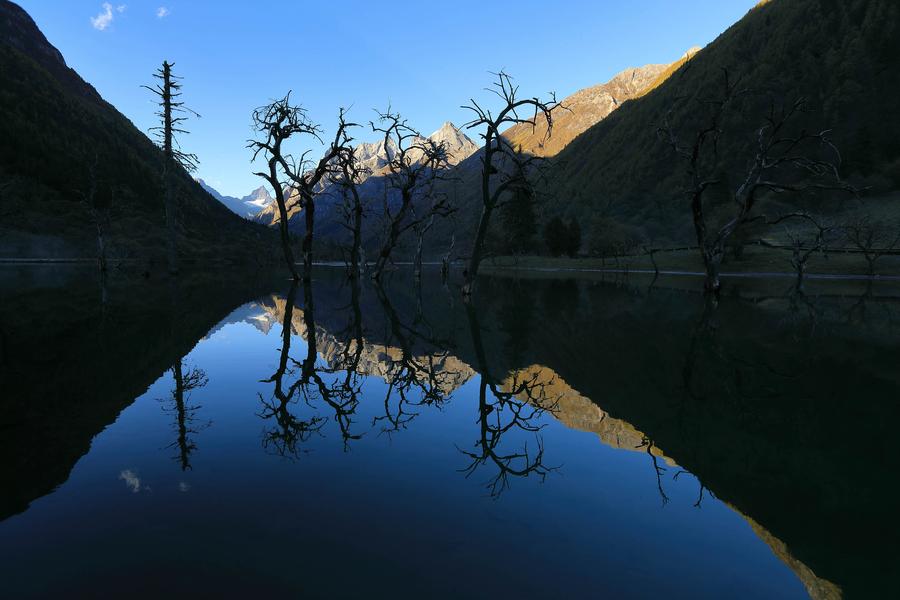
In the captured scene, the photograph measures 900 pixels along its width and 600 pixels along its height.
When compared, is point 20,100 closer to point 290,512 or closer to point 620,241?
point 620,241

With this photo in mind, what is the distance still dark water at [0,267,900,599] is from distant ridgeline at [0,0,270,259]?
56.8 meters

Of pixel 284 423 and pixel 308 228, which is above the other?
pixel 308 228

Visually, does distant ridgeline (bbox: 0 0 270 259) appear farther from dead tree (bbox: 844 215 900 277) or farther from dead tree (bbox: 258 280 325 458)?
dead tree (bbox: 844 215 900 277)

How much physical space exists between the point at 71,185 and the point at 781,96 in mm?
168682

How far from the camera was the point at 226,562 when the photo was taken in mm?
3574

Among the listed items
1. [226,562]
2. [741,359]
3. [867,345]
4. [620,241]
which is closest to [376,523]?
[226,562]

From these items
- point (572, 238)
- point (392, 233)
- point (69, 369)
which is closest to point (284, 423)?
point (69, 369)

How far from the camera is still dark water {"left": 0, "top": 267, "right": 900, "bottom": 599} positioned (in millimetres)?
3609

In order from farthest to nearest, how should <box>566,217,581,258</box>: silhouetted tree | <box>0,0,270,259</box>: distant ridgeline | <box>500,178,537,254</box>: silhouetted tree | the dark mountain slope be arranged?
the dark mountain slope, <box>566,217,581,258</box>: silhouetted tree, <box>500,178,537,254</box>: silhouetted tree, <box>0,0,270,259</box>: distant ridgeline

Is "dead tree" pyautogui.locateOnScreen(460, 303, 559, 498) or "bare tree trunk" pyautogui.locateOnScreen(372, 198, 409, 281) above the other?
"bare tree trunk" pyautogui.locateOnScreen(372, 198, 409, 281)

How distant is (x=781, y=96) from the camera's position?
5017 inches

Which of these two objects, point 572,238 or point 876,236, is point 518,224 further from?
point 876,236

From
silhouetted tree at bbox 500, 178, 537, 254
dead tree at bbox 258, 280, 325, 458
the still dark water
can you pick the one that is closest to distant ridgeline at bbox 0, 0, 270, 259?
silhouetted tree at bbox 500, 178, 537, 254

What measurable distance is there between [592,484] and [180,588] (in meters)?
3.94
